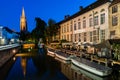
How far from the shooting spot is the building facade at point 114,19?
3985 cm

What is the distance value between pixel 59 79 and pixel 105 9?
69.2ft

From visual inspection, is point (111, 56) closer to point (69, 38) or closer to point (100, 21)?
point (100, 21)

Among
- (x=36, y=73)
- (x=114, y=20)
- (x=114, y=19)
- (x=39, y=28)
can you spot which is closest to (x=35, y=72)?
(x=36, y=73)

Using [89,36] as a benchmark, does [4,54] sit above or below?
below

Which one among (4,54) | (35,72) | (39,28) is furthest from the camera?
(39,28)

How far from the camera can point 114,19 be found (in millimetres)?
41344

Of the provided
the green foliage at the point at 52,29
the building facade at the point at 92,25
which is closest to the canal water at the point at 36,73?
the building facade at the point at 92,25

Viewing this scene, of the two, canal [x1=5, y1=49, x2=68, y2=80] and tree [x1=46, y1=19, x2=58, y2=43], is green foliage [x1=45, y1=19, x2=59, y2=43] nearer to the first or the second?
tree [x1=46, y1=19, x2=58, y2=43]

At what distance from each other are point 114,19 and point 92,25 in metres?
10.3

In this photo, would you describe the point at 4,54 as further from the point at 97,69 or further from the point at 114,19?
the point at 114,19

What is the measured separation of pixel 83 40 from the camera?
187 feet

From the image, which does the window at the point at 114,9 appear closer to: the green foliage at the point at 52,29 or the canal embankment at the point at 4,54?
the canal embankment at the point at 4,54

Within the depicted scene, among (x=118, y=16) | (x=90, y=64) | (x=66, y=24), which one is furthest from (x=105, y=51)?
(x=66, y=24)

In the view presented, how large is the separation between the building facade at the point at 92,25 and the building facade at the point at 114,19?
4.27ft
